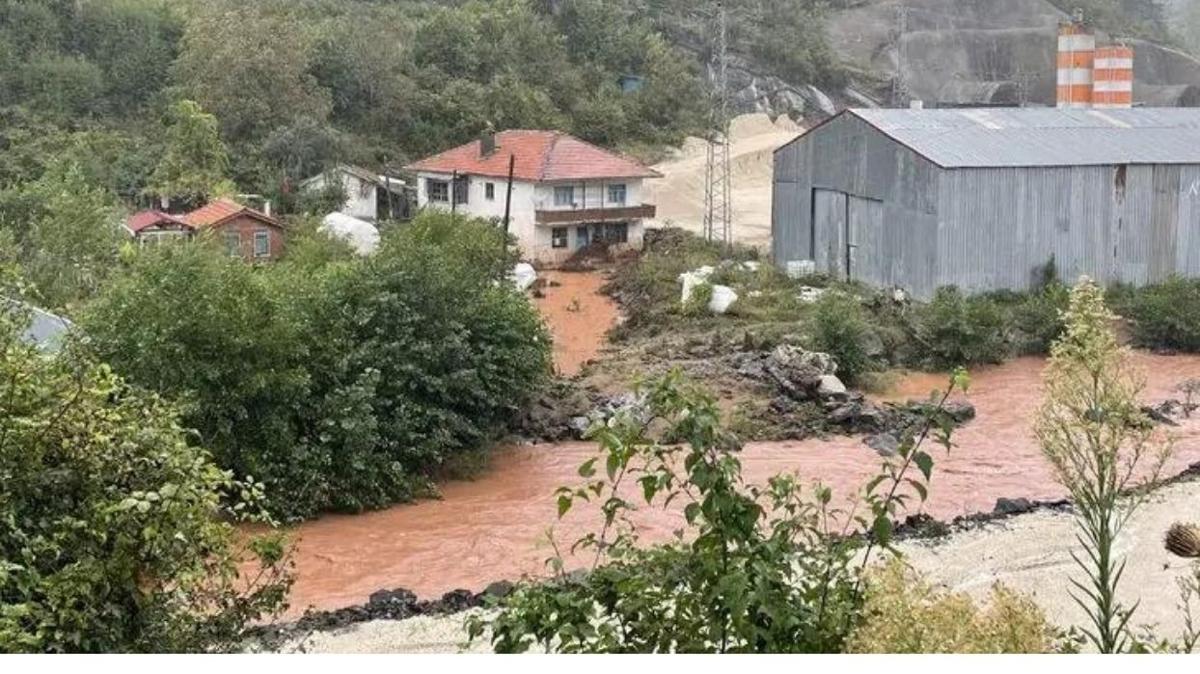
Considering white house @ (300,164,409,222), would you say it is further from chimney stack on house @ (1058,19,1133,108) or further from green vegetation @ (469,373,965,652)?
green vegetation @ (469,373,965,652)

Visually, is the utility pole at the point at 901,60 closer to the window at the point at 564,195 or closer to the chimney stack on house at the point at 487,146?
the chimney stack on house at the point at 487,146

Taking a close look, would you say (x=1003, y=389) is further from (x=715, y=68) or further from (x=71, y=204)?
(x=715, y=68)

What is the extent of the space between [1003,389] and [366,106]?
73.0 ft

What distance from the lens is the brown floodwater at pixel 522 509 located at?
12359 millimetres

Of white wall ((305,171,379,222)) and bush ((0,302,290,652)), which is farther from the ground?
white wall ((305,171,379,222))

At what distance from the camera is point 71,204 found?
20.5 metres

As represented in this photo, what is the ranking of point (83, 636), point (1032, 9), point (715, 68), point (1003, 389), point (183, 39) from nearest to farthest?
point (83, 636), point (1003, 389), point (183, 39), point (715, 68), point (1032, 9)

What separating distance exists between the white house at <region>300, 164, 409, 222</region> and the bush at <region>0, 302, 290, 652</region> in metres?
24.2

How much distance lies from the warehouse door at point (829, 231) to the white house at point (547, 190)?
17.1 ft

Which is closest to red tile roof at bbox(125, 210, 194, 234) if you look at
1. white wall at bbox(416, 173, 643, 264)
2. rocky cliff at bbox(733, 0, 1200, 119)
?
white wall at bbox(416, 173, 643, 264)

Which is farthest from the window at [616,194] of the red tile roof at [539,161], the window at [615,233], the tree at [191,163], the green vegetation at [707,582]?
the green vegetation at [707,582]

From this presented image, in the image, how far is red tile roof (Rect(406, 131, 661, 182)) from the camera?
29297 mm

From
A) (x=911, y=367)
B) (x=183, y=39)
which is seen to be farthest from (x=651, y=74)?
(x=911, y=367)

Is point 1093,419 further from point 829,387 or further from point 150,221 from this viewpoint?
point 150,221
